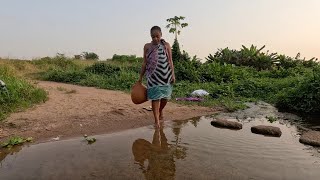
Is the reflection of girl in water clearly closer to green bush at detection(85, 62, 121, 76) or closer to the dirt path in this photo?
the dirt path

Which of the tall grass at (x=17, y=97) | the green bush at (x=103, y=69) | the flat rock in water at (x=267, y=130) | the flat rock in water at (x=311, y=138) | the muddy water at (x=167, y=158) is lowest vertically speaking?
the muddy water at (x=167, y=158)

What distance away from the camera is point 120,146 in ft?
15.2

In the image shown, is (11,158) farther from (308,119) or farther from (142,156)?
(308,119)

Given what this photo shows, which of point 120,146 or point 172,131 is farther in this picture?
point 172,131

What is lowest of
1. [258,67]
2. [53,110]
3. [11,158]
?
[11,158]

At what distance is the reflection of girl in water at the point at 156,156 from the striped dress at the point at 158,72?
2.19 ft

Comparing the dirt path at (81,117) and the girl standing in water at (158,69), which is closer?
the dirt path at (81,117)

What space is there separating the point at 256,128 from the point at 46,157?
3.16 meters

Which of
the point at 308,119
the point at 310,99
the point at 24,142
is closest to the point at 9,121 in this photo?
the point at 24,142

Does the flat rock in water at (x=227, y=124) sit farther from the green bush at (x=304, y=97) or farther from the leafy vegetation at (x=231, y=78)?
the green bush at (x=304, y=97)

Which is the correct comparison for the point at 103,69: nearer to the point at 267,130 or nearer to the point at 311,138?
the point at 267,130

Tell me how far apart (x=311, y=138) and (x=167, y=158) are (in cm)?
225

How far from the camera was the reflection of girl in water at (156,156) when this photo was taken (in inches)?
142

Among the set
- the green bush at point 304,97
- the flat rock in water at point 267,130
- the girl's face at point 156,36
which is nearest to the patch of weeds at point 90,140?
the girl's face at point 156,36
